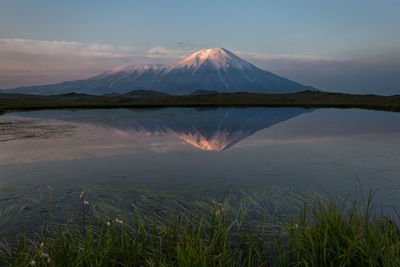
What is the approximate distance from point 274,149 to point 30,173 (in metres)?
12.1

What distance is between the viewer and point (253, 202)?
746 centimetres

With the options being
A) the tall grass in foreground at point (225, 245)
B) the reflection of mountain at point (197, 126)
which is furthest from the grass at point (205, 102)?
the tall grass in foreground at point (225, 245)

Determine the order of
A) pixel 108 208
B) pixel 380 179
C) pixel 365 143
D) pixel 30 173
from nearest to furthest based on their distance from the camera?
pixel 108 208
pixel 380 179
pixel 30 173
pixel 365 143

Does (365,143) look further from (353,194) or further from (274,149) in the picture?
(353,194)

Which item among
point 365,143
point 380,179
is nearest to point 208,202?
point 380,179

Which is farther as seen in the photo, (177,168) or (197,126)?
(197,126)

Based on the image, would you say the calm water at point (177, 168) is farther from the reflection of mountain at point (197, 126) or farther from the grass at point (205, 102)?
the grass at point (205, 102)

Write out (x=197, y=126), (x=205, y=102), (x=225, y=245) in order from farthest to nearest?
(x=205, y=102), (x=197, y=126), (x=225, y=245)

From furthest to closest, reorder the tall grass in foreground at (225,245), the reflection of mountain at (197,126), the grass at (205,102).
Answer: the grass at (205,102) < the reflection of mountain at (197,126) < the tall grass in foreground at (225,245)

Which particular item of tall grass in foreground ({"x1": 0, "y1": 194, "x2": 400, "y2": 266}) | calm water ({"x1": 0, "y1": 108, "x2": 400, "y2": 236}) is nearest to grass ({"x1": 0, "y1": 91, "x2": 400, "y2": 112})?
calm water ({"x1": 0, "y1": 108, "x2": 400, "y2": 236})

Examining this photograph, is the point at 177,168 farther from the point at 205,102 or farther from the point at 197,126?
the point at 205,102

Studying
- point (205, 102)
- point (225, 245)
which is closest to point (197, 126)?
point (225, 245)

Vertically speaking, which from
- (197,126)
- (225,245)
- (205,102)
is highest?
(205,102)

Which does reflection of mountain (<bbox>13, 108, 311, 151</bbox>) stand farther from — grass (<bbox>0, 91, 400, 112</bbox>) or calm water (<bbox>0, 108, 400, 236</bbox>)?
grass (<bbox>0, 91, 400, 112</bbox>)
